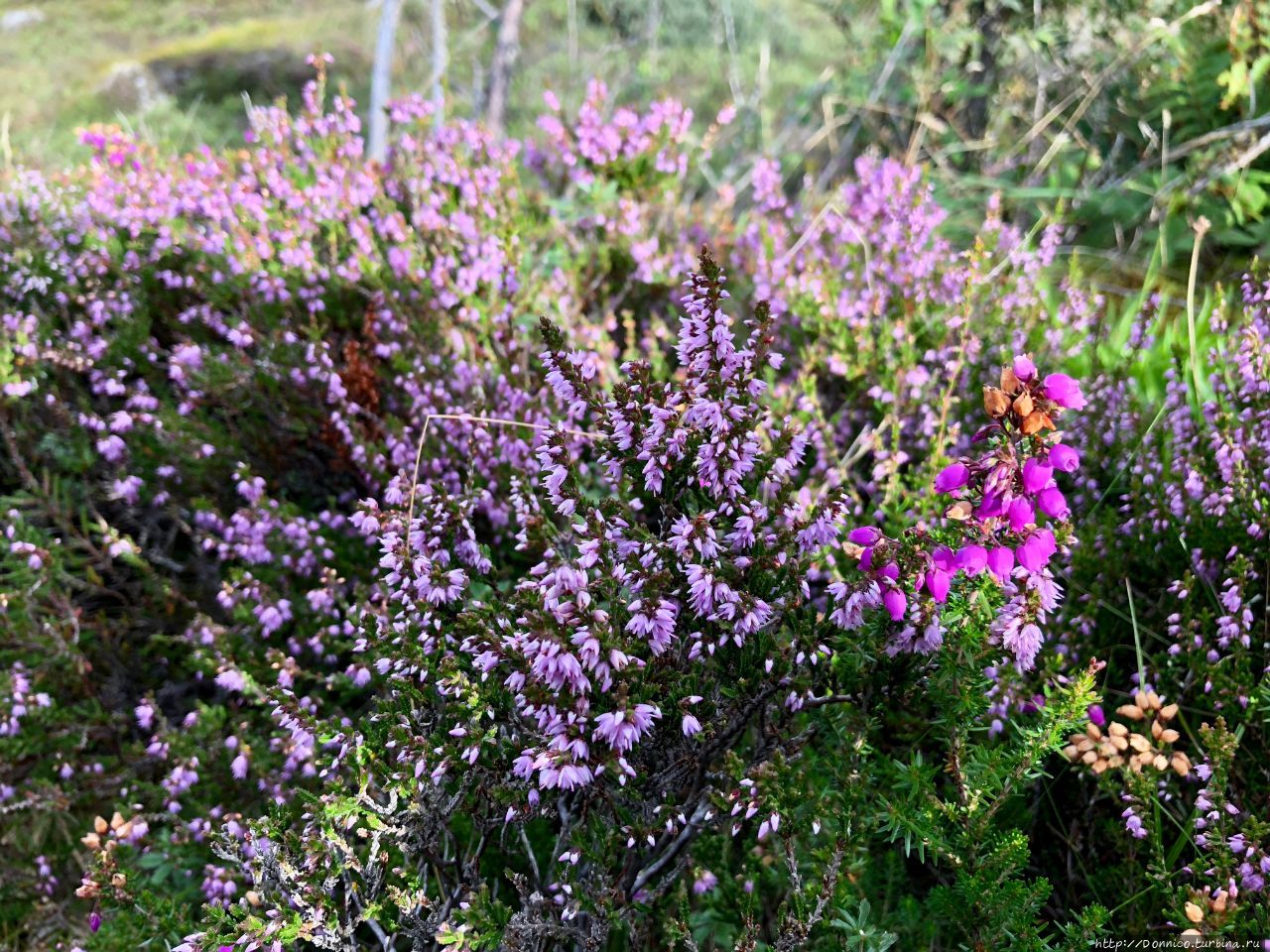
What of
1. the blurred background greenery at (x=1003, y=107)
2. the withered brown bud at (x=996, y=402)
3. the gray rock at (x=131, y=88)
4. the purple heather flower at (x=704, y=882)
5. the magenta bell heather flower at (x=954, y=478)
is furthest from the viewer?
the gray rock at (x=131, y=88)

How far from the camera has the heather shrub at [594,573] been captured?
1579 millimetres

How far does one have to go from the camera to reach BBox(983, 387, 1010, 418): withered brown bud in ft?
4.62

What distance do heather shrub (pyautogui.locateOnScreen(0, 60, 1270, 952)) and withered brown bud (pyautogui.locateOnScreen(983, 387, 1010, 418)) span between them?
2cm

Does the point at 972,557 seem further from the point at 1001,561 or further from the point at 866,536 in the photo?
the point at 866,536

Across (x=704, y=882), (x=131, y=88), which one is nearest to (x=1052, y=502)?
(x=704, y=882)

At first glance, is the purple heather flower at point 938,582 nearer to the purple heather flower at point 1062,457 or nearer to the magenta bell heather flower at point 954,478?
the magenta bell heather flower at point 954,478

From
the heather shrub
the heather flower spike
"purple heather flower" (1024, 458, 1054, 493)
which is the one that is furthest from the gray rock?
"purple heather flower" (1024, 458, 1054, 493)

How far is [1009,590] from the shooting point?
152 centimetres

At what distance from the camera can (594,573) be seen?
1.70 metres

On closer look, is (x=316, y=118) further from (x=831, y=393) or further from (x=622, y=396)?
(x=622, y=396)

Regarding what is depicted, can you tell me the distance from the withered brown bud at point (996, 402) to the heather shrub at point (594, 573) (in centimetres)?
2

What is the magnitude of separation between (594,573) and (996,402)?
76 centimetres

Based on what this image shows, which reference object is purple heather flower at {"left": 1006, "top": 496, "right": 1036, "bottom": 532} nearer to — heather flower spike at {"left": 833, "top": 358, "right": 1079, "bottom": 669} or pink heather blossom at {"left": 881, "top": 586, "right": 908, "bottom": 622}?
heather flower spike at {"left": 833, "top": 358, "right": 1079, "bottom": 669}

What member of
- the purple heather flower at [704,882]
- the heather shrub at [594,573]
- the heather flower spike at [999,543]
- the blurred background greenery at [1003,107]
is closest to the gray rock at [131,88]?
the blurred background greenery at [1003,107]
